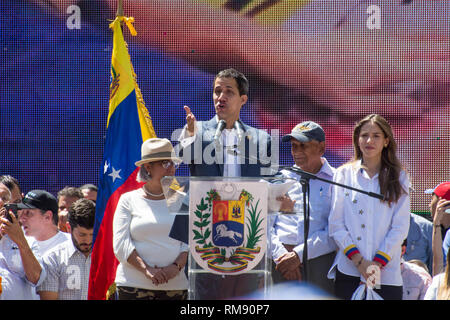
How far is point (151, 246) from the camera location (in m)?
3.79

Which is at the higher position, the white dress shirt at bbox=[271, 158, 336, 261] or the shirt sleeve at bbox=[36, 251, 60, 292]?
the white dress shirt at bbox=[271, 158, 336, 261]

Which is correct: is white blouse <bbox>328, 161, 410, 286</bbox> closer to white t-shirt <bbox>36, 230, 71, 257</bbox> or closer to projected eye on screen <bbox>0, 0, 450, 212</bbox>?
white t-shirt <bbox>36, 230, 71, 257</bbox>

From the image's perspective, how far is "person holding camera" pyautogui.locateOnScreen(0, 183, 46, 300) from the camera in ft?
13.3

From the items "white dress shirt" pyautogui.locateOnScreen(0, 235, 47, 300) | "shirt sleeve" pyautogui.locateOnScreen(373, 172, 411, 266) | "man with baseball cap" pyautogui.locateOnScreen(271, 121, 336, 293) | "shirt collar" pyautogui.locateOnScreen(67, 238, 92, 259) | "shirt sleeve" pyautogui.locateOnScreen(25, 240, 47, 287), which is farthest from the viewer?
"shirt collar" pyautogui.locateOnScreen(67, 238, 92, 259)

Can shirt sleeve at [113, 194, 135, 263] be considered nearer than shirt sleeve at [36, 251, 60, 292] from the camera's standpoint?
Yes

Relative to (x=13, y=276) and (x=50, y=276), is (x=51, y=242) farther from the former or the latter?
(x=13, y=276)

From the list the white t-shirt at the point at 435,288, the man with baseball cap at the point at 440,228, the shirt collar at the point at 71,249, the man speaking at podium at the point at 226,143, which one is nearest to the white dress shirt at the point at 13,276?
the shirt collar at the point at 71,249

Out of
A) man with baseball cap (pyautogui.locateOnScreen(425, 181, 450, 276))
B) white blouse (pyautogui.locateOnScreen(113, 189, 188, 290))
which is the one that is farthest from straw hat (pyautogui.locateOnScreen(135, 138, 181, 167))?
man with baseball cap (pyautogui.locateOnScreen(425, 181, 450, 276))

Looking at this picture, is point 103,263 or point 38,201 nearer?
point 103,263

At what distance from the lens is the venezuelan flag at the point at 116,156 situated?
4496 mm

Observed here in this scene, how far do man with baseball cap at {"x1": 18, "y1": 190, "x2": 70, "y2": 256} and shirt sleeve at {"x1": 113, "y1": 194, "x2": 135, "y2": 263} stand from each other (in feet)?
3.21

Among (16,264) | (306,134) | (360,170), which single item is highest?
(306,134)

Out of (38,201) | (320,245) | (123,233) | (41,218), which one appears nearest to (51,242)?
(41,218)

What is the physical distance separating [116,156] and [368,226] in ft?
6.48
